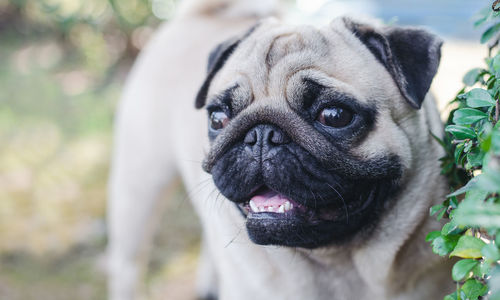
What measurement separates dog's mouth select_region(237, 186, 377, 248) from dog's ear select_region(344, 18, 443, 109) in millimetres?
379

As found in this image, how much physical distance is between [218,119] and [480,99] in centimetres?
100

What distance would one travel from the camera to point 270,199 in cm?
193

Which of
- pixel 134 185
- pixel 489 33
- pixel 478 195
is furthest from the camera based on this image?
pixel 134 185

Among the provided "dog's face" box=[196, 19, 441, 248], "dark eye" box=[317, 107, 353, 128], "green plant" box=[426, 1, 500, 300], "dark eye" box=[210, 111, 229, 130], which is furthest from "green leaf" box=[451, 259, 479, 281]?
"dark eye" box=[210, 111, 229, 130]

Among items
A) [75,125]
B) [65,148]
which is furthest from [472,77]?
[75,125]

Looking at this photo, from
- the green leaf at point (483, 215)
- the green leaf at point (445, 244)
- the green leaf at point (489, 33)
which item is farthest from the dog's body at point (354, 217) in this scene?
the green leaf at point (483, 215)

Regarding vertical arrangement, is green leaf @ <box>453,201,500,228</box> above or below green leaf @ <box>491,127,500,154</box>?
below

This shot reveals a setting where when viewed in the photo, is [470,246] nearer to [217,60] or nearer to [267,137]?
[267,137]

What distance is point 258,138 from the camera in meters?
1.85

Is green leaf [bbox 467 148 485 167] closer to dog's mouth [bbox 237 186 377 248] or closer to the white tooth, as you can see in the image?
dog's mouth [bbox 237 186 377 248]

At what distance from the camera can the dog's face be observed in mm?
1790

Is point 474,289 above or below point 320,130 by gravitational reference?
below

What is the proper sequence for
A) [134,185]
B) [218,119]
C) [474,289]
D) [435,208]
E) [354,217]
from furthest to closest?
[134,185] → [218,119] → [354,217] → [435,208] → [474,289]

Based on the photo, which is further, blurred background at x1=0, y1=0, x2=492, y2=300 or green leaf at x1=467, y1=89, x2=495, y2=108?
blurred background at x1=0, y1=0, x2=492, y2=300
